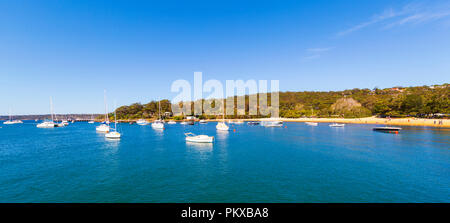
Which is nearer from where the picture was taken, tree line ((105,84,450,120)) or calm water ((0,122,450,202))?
calm water ((0,122,450,202))

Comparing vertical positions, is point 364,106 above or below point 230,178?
above

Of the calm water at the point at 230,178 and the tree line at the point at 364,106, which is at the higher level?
the tree line at the point at 364,106

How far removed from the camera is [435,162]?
28281 mm

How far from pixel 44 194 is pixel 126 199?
8767 mm

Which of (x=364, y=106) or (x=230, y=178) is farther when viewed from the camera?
(x=364, y=106)

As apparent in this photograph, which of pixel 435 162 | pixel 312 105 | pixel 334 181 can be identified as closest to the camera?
pixel 334 181

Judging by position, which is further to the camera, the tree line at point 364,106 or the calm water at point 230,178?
the tree line at point 364,106

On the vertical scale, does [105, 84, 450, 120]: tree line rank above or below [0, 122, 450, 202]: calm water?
above
